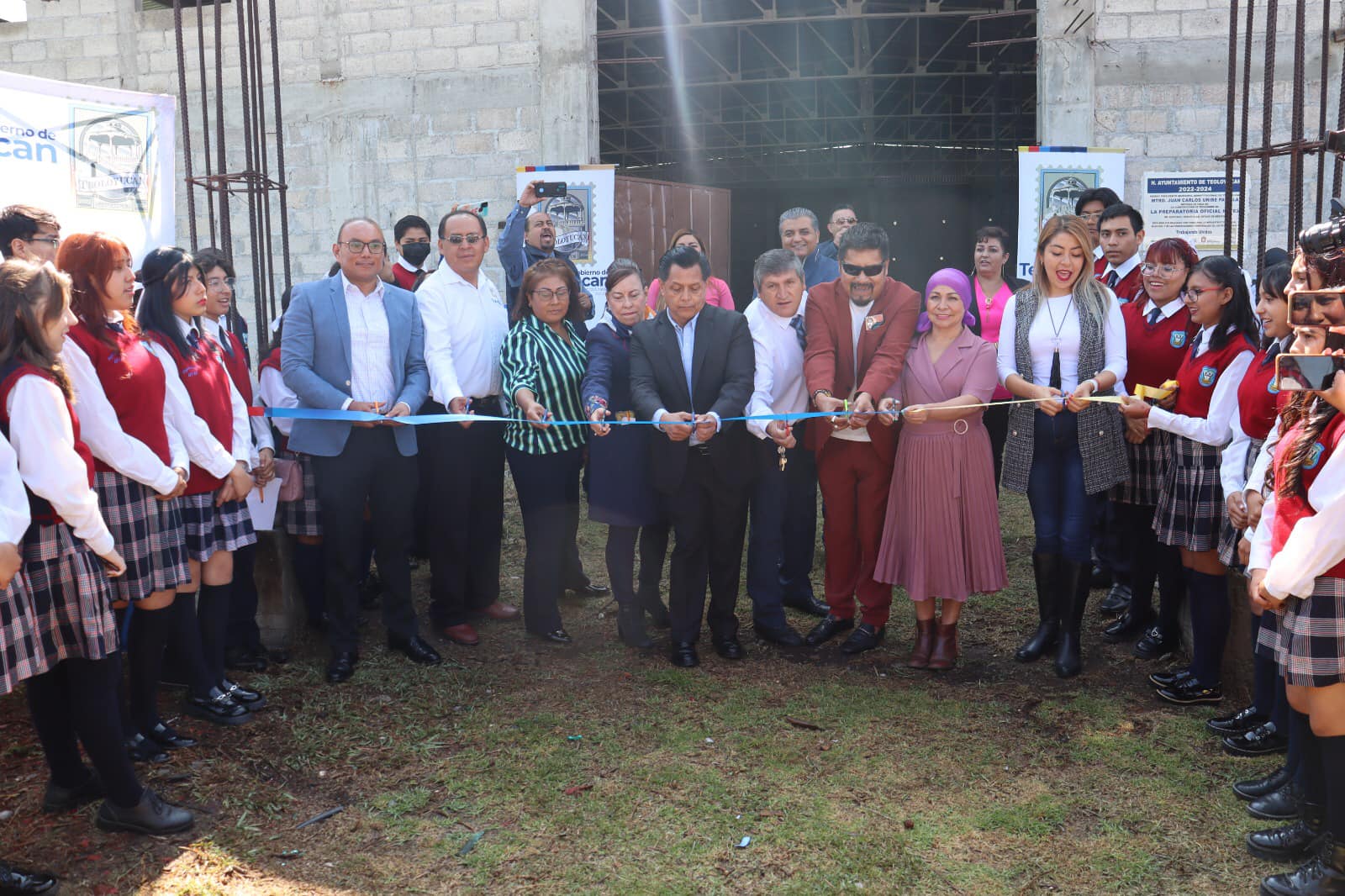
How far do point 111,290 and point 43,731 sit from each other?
1.33 meters

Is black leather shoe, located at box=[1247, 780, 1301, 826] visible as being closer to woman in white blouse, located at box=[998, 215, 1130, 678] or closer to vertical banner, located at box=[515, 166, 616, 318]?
woman in white blouse, located at box=[998, 215, 1130, 678]

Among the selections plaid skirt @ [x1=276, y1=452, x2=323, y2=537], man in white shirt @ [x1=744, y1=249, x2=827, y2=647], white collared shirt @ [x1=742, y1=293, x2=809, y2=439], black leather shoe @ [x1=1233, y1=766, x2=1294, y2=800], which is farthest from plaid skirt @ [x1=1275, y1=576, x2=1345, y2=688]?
plaid skirt @ [x1=276, y1=452, x2=323, y2=537]

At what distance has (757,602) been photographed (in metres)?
4.70

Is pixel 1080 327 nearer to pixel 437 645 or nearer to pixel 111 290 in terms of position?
pixel 437 645

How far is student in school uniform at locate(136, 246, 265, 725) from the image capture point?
3668 mm

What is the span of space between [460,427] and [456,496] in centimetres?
32

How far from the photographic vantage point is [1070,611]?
4254 mm

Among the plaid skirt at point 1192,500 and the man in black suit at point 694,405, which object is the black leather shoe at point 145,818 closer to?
the man in black suit at point 694,405

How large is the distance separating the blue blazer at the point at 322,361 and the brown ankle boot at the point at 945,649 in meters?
2.35

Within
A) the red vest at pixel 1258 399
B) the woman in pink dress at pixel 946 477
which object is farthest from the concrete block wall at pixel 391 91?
the red vest at pixel 1258 399

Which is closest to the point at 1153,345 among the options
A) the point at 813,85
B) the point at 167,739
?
the point at 167,739

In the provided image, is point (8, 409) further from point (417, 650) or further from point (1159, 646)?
point (1159, 646)

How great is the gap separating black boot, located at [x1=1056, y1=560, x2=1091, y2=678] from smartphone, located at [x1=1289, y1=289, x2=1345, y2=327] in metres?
1.91

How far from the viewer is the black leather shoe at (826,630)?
466 centimetres
